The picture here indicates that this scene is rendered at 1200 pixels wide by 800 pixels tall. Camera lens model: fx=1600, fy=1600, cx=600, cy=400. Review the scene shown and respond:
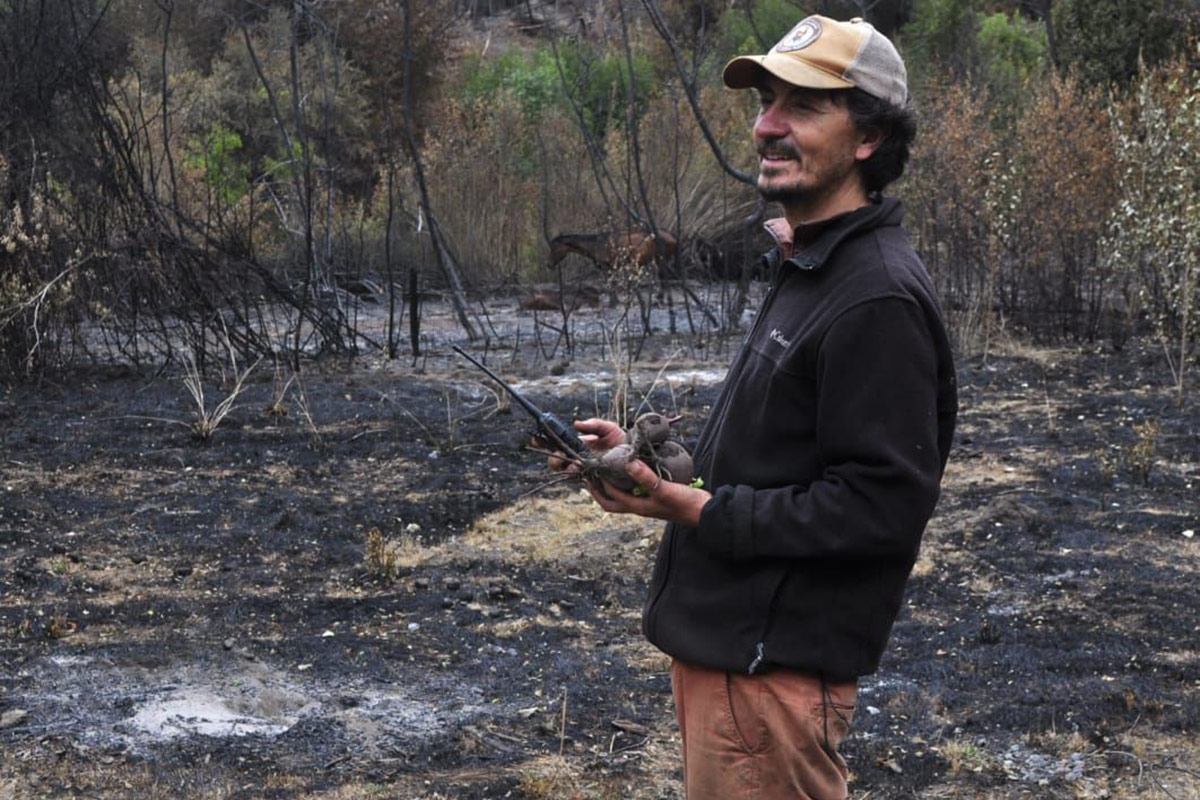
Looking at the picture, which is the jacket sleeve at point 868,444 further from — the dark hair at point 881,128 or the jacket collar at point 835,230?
the dark hair at point 881,128

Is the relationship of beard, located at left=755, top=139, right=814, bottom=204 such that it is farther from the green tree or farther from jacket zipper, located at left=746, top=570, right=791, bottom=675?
the green tree

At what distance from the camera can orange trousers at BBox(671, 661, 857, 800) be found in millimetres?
2234

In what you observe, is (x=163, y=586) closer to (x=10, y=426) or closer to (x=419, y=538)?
(x=419, y=538)

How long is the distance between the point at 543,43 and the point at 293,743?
2310 centimetres

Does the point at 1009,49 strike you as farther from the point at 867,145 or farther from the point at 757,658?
the point at 757,658

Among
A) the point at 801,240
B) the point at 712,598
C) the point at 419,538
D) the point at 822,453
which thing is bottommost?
→ the point at 419,538

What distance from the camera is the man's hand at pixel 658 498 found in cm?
219

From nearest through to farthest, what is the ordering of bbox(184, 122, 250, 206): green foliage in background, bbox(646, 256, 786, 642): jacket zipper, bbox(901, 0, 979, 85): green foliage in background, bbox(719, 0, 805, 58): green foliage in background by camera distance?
bbox(646, 256, 786, 642): jacket zipper → bbox(184, 122, 250, 206): green foliage in background → bbox(901, 0, 979, 85): green foliage in background → bbox(719, 0, 805, 58): green foliage in background

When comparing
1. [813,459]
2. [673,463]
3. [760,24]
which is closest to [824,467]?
[813,459]

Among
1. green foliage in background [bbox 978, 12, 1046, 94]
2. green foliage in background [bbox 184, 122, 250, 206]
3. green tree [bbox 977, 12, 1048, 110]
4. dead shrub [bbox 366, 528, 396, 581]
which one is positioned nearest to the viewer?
dead shrub [bbox 366, 528, 396, 581]

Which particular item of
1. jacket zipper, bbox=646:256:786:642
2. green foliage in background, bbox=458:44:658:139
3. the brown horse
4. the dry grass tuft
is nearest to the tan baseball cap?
jacket zipper, bbox=646:256:786:642

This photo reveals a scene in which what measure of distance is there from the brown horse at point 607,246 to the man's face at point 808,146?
9425 mm

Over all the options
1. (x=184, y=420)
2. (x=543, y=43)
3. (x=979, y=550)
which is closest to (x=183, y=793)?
(x=979, y=550)

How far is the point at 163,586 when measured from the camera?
567cm
